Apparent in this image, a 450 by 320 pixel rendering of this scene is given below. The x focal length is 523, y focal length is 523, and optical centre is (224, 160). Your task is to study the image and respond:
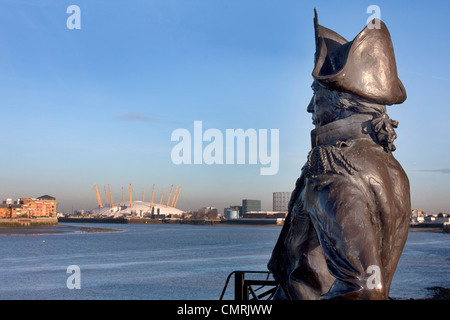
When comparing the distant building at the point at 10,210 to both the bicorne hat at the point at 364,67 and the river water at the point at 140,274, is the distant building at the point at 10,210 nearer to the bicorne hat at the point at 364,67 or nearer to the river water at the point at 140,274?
the river water at the point at 140,274

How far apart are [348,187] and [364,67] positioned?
0.84 m

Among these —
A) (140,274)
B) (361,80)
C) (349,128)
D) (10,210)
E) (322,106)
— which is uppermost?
(361,80)

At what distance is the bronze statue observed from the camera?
10.6ft

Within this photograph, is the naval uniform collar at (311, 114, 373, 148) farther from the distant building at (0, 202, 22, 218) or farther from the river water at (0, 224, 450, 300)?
the distant building at (0, 202, 22, 218)

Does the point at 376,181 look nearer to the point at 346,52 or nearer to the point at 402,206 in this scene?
the point at 402,206

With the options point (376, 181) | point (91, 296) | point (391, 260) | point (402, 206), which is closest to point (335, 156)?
point (376, 181)

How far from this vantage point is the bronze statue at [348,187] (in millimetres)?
3229

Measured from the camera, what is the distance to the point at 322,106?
12.2ft

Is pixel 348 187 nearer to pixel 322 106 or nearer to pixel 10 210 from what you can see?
pixel 322 106

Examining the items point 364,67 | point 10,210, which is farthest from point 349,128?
point 10,210

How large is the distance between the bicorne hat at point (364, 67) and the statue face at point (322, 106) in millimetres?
136

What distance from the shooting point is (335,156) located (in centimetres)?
342

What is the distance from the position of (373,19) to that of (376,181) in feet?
3.85

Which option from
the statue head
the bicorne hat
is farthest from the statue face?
the bicorne hat
